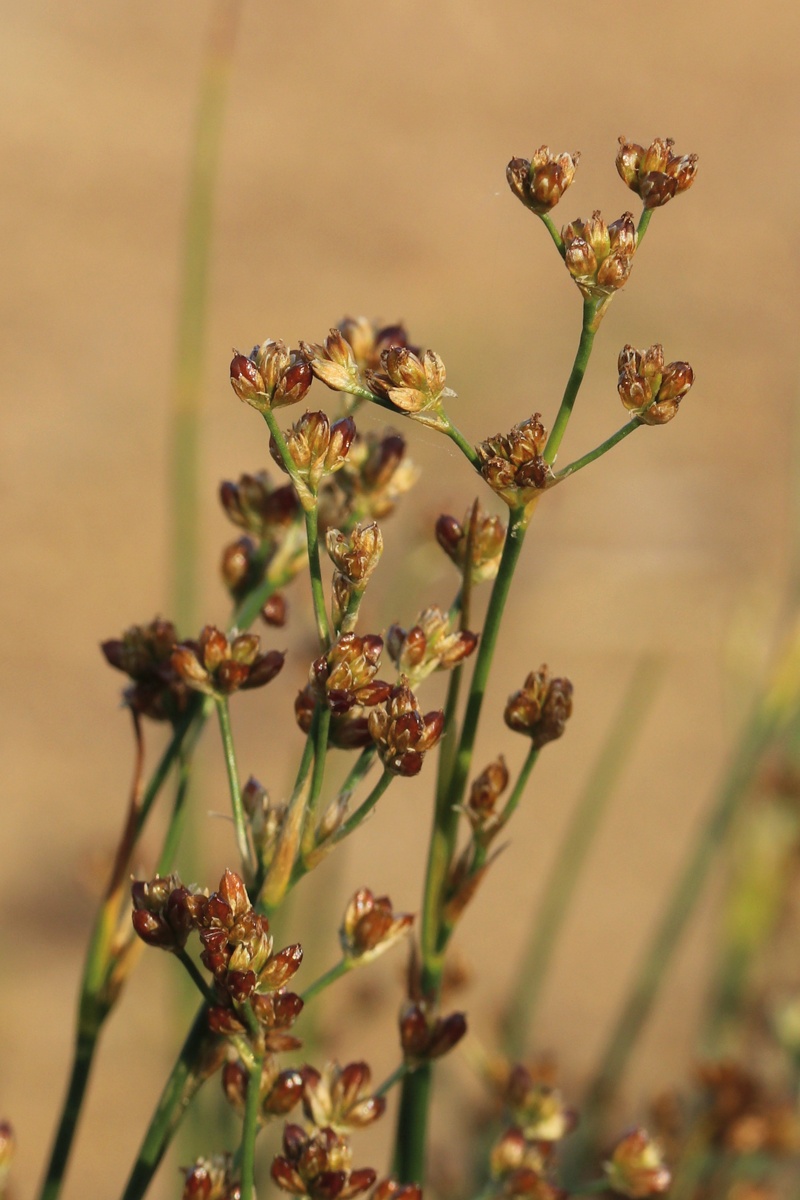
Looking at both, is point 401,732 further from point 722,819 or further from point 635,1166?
point 722,819

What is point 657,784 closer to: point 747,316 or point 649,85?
point 747,316

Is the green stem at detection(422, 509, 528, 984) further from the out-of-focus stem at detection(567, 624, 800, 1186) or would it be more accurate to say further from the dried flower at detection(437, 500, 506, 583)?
the out-of-focus stem at detection(567, 624, 800, 1186)

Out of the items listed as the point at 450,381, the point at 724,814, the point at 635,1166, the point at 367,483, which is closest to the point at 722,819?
the point at 724,814

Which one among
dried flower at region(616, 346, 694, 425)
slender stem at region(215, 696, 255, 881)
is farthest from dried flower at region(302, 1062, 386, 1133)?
dried flower at region(616, 346, 694, 425)

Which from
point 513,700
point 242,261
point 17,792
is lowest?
point 17,792

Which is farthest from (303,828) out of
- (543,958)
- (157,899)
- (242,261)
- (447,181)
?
(447,181)

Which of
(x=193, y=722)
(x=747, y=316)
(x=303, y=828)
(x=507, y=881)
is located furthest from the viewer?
(x=747, y=316)
